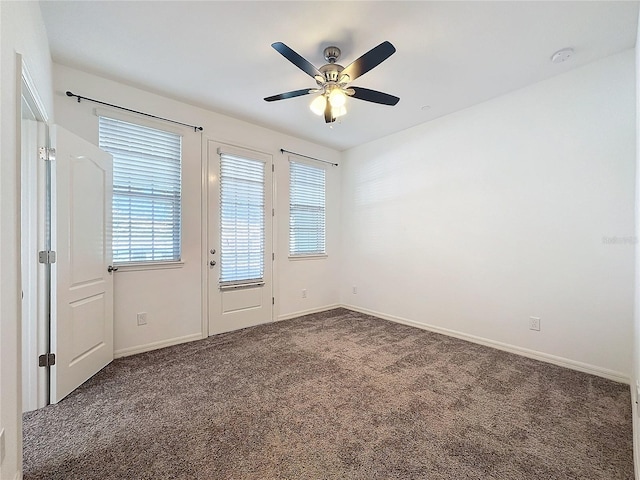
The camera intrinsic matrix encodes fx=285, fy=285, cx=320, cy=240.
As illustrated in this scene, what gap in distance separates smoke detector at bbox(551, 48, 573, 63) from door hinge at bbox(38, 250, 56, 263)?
4345 mm

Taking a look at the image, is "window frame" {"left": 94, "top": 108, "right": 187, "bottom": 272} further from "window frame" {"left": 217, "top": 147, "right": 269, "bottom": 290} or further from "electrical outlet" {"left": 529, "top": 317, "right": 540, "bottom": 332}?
"electrical outlet" {"left": 529, "top": 317, "right": 540, "bottom": 332}

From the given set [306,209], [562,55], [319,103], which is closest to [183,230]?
[306,209]

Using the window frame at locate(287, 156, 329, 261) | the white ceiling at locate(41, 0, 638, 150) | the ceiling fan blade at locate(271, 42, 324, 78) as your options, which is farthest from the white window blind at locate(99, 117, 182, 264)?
the ceiling fan blade at locate(271, 42, 324, 78)

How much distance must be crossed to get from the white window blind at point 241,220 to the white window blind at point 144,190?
0.56 metres

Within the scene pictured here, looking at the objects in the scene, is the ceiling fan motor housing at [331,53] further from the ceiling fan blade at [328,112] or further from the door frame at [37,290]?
the door frame at [37,290]

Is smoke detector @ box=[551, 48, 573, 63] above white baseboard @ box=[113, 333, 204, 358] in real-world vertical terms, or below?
above

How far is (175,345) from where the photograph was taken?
128 inches

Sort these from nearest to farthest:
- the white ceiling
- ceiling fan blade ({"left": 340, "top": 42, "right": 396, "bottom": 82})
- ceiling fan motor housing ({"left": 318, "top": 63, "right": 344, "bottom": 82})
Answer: ceiling fan blade ({"left": 340, "top": 42, "right": 396, "bottom": 82})
the white ceiling
ceiling fan motor housing ({"left": 318, "top": 63, "right": 344, "bottom": 82})

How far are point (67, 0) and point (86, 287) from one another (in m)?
2.10

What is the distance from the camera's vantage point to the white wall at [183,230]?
2738 millimetres

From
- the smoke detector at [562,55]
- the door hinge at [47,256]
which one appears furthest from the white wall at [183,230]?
the smoke detector at [562,55]

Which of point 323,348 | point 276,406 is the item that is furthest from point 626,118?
point 276,406

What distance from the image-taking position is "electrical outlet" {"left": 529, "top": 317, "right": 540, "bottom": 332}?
113 inches

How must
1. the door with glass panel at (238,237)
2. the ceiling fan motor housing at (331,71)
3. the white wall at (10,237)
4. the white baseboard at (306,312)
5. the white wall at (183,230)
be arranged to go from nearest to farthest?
the white wall at (10,237), the ceiling fan motor housing at (331,71), the white wall at (183,230), the door with glass panel at (238,237), the white baseboard at (306,312)
